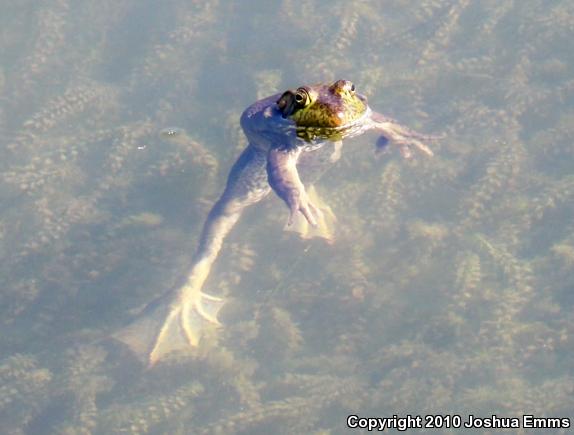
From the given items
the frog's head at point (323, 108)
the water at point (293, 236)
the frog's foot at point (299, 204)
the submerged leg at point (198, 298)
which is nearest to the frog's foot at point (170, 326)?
Answer: the submerged leg at point (198, 298)

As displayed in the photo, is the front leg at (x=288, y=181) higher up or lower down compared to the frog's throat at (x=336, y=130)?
lower down

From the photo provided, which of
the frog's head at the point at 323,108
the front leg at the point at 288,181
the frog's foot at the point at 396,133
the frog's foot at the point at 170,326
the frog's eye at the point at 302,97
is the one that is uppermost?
the frog's foot at the point at 396,133

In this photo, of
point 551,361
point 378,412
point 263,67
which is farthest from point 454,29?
point 378,412

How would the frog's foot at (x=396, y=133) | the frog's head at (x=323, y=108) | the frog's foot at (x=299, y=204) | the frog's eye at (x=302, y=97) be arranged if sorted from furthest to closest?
1. the frog's foot at (x=396, y=133)
2. the frog's head at (x=323, y=108)
3. the frog's eye at (x=302, y=97)
4. the frog's foot at (x=299, y=204)

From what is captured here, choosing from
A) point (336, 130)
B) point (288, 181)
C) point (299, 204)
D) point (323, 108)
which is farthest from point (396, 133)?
point (299, 204)

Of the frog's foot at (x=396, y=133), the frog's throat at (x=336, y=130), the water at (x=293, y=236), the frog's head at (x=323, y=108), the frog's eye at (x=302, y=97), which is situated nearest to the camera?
the frog's eye at (x=302, y=97)

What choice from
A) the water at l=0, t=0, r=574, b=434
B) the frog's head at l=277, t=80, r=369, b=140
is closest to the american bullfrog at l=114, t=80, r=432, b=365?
the frog's head at l=277, t=80, r=369, b=140

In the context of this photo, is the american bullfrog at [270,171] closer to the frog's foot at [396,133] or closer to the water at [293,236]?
the frog's foot at [396,133]
